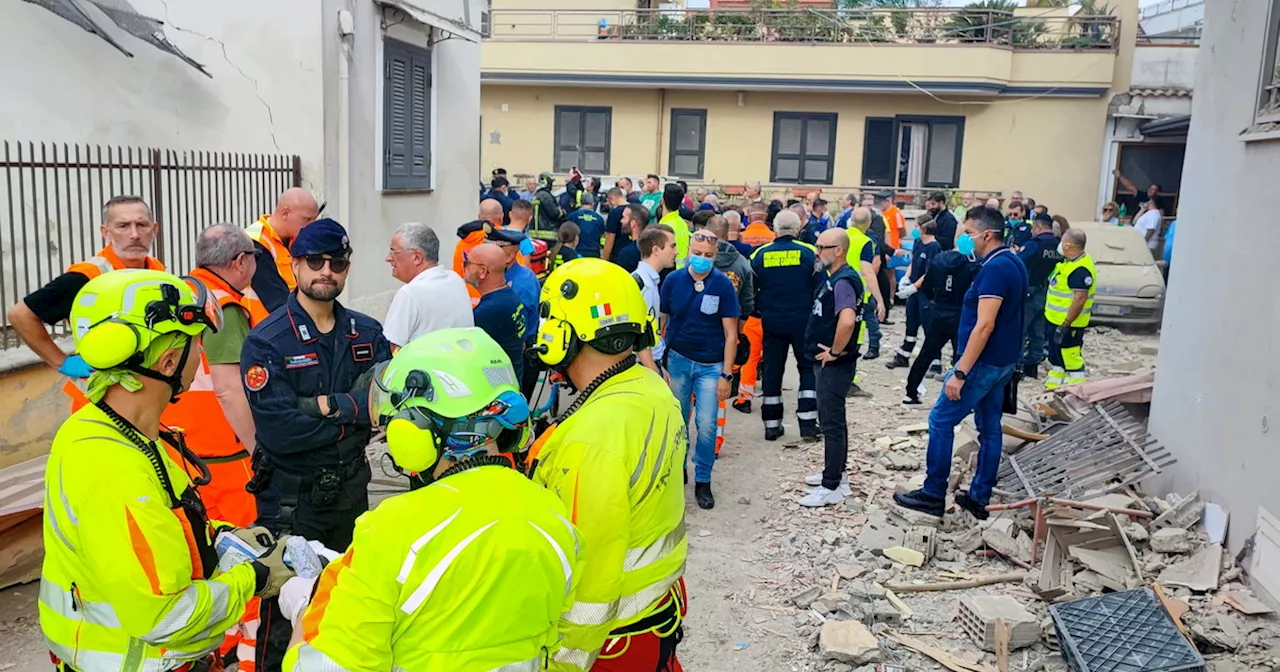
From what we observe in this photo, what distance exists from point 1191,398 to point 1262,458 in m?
1.25

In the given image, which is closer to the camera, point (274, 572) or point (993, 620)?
point (274, 572)

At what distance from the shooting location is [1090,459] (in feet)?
22.9

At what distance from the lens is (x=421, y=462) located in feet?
6.32

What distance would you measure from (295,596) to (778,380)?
6.90 metres

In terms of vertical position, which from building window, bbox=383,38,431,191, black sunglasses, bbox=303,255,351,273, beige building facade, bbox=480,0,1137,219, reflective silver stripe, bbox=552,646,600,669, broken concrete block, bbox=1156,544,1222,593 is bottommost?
broken concrete block, bbox=1156,544,1222,593

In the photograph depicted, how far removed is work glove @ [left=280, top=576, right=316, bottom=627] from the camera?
7.09 ft

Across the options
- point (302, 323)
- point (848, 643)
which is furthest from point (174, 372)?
point (848, 643)

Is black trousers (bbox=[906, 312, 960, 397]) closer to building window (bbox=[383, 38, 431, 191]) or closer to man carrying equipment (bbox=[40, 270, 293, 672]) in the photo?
building window (bbox=[383, 38, 431, 191])

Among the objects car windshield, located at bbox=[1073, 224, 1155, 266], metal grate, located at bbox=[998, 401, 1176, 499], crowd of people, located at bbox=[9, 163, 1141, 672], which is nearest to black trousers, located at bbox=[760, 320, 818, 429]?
metal grate, located at bbox=[998, 401, 1176, 499]

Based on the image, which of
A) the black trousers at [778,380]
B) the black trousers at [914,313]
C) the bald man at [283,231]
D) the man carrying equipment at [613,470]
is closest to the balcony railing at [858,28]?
the black trousers at [914,313]

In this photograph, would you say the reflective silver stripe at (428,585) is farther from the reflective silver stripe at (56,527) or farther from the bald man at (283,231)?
the bald man at (283,231)

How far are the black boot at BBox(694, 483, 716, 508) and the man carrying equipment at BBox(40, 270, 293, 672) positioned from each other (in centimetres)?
475

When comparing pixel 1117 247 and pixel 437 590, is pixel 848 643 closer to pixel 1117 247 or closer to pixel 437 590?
pixel 437 590

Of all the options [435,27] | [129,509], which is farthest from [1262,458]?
[435,27]
